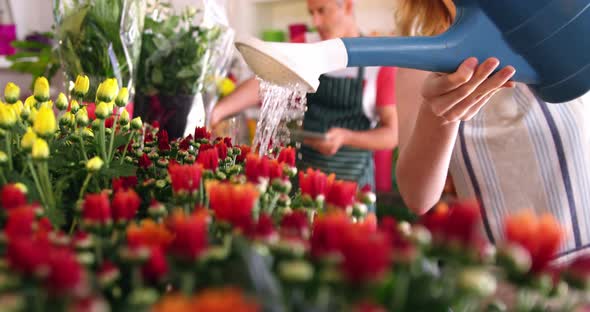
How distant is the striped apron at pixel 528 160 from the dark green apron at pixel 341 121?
1.95 ft

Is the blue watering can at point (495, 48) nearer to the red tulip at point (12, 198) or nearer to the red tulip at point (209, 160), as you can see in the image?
the red tulip at point (209, 160)

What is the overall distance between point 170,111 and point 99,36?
0.14 meters

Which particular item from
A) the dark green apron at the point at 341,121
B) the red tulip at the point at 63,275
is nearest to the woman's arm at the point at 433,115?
the red tulip at the point at 63,275

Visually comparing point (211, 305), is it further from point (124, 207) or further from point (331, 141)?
point (331, 141)

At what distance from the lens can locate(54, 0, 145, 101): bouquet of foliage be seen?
73cm

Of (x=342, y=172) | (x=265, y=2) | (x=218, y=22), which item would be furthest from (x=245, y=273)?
(x=265, y=2)

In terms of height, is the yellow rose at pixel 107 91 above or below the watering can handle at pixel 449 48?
below

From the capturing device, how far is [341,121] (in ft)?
4.80

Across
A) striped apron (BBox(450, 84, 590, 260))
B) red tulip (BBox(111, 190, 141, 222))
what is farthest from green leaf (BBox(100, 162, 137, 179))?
striped apron (BBox(450, 84, 590, 260))

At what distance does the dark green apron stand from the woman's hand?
2.68ft

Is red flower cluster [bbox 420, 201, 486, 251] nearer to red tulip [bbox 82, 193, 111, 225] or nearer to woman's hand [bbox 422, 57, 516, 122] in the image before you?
red tulip [bbox 82, 193, 111, 225]

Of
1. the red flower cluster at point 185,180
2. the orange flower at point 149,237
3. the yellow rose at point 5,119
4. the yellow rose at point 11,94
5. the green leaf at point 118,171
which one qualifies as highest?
the yellow rose at point 11,94

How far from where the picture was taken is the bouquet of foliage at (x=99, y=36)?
727mm

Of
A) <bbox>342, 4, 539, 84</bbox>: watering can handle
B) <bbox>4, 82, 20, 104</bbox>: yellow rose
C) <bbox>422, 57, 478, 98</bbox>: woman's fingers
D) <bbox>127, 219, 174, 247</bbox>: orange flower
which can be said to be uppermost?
<bbox>342, 4, 539, 84</bbox>: watering can handle
